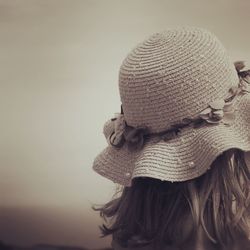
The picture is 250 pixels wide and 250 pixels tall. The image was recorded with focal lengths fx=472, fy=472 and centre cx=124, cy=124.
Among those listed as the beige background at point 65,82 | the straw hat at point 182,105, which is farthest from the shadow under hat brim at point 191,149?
the beige background at point 65,82

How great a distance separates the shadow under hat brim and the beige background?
332 mm

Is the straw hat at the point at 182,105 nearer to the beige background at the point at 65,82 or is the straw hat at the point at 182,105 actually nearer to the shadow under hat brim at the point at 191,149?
the shadow under hat brim at the point at 191,149

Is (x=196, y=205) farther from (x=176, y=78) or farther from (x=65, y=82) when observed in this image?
(x=65, y=82)

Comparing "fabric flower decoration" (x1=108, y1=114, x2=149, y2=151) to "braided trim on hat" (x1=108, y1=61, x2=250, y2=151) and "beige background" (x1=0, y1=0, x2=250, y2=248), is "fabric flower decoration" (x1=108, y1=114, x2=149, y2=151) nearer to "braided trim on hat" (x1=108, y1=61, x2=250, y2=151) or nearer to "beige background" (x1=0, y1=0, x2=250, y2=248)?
"braided trim on hat" (x1=108, y1=61, x2=250, y2=151)

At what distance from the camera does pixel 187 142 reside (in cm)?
67

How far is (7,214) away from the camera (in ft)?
3.31

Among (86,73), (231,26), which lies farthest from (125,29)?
(231,26)

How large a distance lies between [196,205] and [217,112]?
0.44 ft

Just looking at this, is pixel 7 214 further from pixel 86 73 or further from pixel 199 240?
pixel 199 240

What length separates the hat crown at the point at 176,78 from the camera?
0.66m

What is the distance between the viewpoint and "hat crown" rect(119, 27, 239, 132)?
662 mm

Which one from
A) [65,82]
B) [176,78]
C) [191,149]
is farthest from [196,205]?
[65,82]

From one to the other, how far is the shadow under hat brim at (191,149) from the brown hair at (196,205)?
26 mm

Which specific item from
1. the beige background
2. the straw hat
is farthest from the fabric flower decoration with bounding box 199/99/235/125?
the beige background
